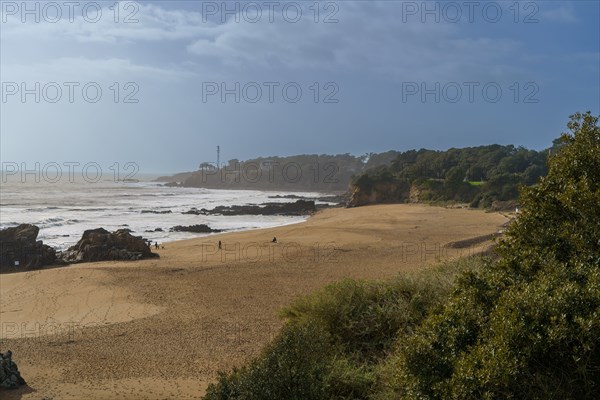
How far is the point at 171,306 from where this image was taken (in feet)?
48.2

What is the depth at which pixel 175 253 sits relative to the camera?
83.2 feet

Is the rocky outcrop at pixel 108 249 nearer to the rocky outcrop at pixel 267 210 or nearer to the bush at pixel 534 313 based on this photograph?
the bush at pixel 534 313

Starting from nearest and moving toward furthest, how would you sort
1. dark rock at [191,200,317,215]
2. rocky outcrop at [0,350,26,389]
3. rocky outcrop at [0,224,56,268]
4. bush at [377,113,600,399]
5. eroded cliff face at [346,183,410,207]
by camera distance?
bush at [377,113,600,399] → rocky outcrop at [0,350,26,389] → rocky outcrop at [0,224,56,268] → dark rock at [191,200,317,215] → eroded cliff face at [346,183,410,207]

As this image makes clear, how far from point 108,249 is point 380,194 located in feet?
127

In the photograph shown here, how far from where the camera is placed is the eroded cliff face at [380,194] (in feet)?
189

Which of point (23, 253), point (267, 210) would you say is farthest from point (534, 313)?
point (267, 210)

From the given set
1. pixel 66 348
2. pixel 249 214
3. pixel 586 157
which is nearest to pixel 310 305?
pixel 586 157

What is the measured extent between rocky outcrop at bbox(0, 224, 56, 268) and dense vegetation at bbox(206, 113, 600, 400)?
19139 millimetres

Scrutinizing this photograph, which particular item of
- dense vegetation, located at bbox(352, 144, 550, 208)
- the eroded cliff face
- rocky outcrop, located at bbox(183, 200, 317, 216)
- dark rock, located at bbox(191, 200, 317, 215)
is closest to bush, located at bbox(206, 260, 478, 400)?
dense vegetation, located at bbox(352, 144, 550, 208)

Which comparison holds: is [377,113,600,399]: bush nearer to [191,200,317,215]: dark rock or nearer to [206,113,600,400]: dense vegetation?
[206,113,600,400]: dense vegetation

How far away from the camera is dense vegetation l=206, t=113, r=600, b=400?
4.12m

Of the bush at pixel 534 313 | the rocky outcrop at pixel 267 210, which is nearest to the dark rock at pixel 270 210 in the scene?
the rocky outcrop at pixel 267 210

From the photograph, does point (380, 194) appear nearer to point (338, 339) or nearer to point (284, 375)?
point (338, 339)

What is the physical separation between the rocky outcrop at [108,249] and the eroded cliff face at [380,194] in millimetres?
35520
